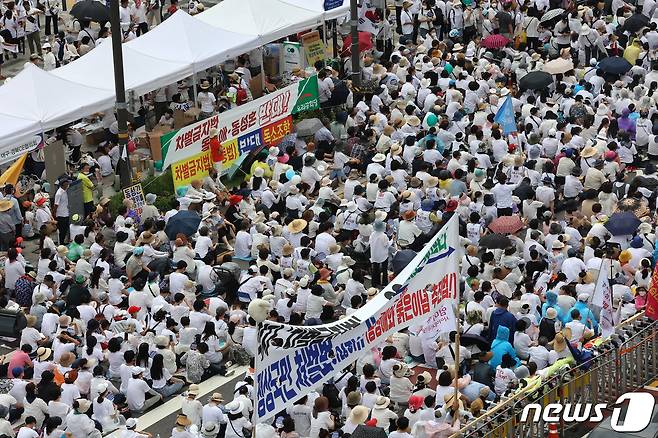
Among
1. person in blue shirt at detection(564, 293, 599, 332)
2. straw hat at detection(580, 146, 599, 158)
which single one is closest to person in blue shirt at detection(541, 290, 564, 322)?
person in blue shirt at detection(564, 293, 599, 332)

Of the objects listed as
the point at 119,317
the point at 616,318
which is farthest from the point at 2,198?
the point at 616,318

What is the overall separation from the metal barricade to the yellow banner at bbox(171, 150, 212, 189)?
33.3 ft

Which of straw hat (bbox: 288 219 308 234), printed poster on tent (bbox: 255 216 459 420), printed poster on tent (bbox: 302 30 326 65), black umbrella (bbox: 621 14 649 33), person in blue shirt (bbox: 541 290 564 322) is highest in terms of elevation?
printed poster on tent (bbox: 255 216 459 420)

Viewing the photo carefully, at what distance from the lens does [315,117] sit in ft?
106

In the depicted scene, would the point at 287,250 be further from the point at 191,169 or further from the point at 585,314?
the point at 585,314

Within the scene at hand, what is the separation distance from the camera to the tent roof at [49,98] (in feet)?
96.3

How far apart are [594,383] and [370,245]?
20.7 ft

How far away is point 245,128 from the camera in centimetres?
3048

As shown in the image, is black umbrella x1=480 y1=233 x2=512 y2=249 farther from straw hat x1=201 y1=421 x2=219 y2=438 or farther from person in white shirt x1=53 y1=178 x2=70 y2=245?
person in white shirt x1=53 y1=178 x2=70 y2=245

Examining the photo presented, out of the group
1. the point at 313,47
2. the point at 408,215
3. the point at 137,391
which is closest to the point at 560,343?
the point at 408,215

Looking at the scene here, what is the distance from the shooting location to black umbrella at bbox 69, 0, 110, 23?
3584 centimetres

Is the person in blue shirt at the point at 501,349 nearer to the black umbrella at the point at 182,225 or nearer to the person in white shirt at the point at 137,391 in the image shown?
the person in white shirt at the point at 137,391

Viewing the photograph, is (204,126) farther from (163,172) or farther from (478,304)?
(478,304)

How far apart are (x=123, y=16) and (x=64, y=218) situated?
9989mm
